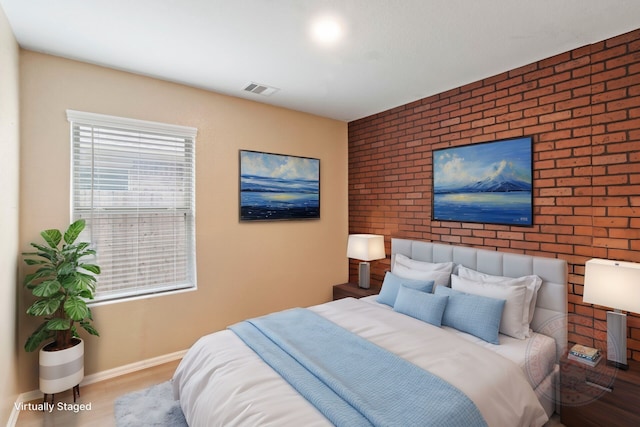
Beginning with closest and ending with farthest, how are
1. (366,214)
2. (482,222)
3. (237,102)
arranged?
(482,222)
(237,102)
(366,214)

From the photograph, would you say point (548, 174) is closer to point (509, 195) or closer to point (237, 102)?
point (509, 195)

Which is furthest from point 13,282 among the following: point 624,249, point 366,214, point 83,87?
point 624,249

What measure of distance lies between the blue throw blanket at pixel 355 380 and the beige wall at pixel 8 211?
1.49 meters

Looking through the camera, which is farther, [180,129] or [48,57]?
[180,129]

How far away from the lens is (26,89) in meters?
2.35

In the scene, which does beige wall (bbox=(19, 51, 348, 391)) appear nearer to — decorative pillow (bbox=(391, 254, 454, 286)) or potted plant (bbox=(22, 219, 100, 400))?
potted plant (bbox=(22, 219, 100, 400))

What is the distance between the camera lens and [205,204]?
10.5 ft

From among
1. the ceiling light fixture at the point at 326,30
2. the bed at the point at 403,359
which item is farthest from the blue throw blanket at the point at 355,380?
the ceiling light fixture at the point at 326,30

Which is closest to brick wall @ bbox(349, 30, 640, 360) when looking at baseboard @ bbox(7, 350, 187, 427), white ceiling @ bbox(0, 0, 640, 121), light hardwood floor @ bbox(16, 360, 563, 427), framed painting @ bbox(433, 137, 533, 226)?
framed painting @ bbox(433, 137, 533, 226)

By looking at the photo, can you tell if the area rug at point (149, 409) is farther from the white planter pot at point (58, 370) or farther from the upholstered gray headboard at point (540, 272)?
the upholstered gray headboard at point (540, 272)

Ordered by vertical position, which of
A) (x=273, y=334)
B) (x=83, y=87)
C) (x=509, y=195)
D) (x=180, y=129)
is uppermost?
(x=83, y=87)

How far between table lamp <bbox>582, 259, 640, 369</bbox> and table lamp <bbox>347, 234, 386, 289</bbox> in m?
1.98

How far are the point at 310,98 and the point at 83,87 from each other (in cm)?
210

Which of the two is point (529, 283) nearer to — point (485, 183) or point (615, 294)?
point (615, 294)
